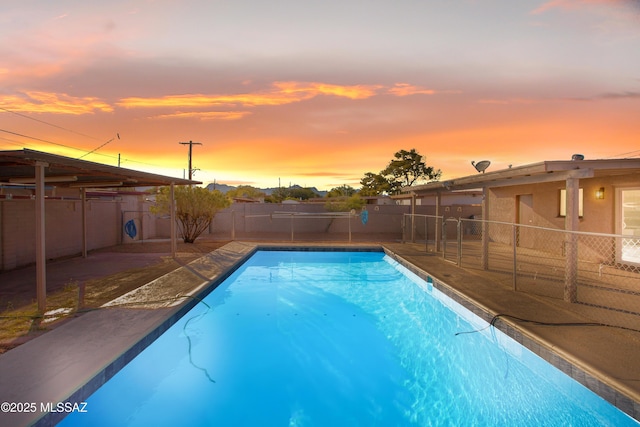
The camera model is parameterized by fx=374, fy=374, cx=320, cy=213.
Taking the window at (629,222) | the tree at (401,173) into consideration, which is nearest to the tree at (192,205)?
the window at (629,222)

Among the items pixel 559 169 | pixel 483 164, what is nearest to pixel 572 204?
pixel 559 169

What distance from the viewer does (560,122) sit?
493 inches

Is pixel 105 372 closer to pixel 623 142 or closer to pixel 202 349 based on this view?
pixel 202 349

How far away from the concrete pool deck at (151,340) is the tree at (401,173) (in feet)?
102

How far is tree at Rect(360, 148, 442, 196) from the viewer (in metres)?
37.2

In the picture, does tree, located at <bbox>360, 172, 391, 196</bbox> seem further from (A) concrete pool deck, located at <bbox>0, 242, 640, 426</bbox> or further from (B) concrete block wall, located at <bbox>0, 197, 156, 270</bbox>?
(A) concrete pool deck, located at <bbox>0, 242, 640, 426</bbox>

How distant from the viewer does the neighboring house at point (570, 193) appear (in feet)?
18.8

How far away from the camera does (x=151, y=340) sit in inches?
174

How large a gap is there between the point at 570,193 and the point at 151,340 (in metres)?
6.21

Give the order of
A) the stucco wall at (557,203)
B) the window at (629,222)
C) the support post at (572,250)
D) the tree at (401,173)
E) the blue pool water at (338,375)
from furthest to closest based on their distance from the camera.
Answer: the tree at (401,173), the stucco wall at (557,203), the window at (629,222), the support post at (572,250), the blue pool water at (338,375)

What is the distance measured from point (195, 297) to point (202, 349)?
1.28 m

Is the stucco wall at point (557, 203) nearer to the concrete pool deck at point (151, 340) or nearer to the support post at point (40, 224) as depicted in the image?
the concrete pool deck at point (151, 340)

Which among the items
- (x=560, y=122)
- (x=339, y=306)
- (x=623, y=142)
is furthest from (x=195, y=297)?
(x=623, y=142)

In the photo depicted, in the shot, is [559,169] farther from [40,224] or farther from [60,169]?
[60,169]
